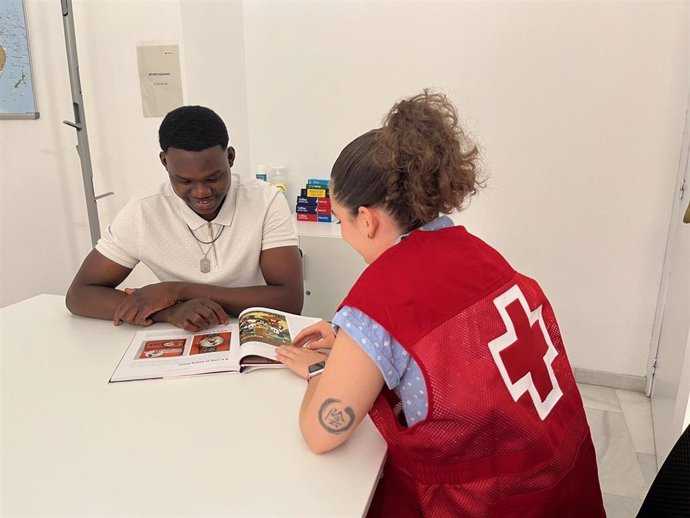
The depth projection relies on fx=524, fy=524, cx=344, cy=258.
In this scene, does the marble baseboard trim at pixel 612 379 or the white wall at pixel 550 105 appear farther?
the marble baseboard trim at pixel 612 379

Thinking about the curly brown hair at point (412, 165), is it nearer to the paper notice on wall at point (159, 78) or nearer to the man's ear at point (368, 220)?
the man's ear at point (368, 220)

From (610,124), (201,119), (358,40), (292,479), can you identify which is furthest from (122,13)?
(292,479)

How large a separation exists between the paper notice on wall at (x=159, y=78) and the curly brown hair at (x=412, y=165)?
178 cm

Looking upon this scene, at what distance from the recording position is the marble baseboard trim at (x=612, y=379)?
8.08ft

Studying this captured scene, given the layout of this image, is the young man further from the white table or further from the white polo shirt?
the white table

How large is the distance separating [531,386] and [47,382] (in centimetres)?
91

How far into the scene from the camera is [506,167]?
2.44 m

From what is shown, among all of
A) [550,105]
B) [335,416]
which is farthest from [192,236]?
[550,105]

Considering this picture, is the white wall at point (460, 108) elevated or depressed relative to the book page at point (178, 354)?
elevated

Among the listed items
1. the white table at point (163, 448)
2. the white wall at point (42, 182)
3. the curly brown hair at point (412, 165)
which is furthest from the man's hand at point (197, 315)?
the white wall at point (42, 182)

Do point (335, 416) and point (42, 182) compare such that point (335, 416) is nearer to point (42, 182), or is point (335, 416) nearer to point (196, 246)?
point (196, 246)

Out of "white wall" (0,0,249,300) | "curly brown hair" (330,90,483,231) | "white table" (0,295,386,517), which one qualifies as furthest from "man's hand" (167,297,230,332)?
"white wall" (0,0,249,300)

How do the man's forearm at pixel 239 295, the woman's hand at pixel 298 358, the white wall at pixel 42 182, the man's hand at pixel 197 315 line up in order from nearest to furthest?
the woman's hand at pixel 298 358
the man's hand at pixel 197 315
the man's forearm at pixel 239 295
the white wall at pixel 42 182

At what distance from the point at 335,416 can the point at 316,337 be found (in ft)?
1.33
